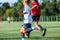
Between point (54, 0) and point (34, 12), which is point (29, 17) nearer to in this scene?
point (34, 12)

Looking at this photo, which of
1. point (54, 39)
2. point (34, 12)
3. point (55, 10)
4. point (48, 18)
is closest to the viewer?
point (54, 39)

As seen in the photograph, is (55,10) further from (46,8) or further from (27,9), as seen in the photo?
(27,9)

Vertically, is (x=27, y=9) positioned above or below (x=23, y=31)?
above

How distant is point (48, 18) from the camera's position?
221ft

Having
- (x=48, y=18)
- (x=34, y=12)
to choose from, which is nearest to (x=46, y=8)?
(x=48, y=18)

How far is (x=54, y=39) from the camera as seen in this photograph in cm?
1186

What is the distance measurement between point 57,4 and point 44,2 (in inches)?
236

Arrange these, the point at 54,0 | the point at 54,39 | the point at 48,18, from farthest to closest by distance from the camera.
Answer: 1. the point at 54,0
2. the point at 48,18
3. the point at 54,39

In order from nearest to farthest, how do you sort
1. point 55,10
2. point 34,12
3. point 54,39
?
1. point 54,39
2. point 34,12
3. point 55,10

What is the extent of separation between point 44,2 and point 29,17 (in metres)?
74.7

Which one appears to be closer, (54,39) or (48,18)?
(54,39)

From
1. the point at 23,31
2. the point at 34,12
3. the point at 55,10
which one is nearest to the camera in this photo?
the point at 23,31

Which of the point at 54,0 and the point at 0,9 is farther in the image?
the point at 0,9

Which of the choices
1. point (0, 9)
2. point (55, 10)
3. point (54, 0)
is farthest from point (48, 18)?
point (0, 9)
